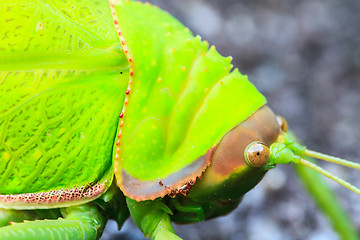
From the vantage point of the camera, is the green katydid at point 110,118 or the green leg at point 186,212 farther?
the green leg at point 186,212

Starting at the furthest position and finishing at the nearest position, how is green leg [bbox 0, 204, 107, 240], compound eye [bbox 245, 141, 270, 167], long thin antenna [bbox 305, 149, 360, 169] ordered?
1. long thin antenna [bbox 305, 149, 360, 169]
2. compound eye [bbox 245, 141, 270, 167]
3. green leg [bbox 0, 204, 107, 240]

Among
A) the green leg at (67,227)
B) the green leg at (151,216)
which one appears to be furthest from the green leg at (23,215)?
the green leg at (151,216)

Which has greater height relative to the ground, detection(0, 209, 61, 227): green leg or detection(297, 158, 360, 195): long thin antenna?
detection(297, 158, 360, 195): long thin antenna

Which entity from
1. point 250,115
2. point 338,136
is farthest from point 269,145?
point 338,136

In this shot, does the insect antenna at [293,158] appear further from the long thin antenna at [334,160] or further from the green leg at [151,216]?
the green leg at [151,216]

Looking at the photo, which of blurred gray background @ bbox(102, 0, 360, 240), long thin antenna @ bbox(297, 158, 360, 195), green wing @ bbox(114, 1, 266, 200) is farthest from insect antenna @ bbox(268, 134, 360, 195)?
blurred gray background @ bbox(102, 0, 360, 240)

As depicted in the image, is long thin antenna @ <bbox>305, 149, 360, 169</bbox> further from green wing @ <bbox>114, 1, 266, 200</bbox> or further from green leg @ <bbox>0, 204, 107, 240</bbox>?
green leg @ <bbox>0, 204, 107, 240</bbox>

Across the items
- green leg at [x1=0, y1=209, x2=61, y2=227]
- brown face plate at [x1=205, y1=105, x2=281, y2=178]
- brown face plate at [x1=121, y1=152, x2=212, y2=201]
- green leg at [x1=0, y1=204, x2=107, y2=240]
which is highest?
brown face plate at [x1=205, y1=105, x2=281, y2=178]
